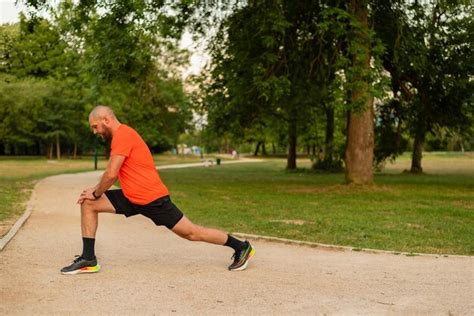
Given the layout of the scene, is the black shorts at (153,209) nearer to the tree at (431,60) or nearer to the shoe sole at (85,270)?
the shoe sole at (85,270)

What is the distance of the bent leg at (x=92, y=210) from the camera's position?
607 cm

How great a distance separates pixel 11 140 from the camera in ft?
174

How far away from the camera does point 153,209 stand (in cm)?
593

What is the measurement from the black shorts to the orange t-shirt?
70 mm

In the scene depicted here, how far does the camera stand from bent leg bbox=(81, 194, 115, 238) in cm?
607

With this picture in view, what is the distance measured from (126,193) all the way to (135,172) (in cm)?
24

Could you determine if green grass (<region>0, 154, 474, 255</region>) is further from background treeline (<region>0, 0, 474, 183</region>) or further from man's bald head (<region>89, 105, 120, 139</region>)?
man's bald head (<region>89, 105, 120, 139</region>)

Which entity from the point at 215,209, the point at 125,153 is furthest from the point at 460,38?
the point at 125,153

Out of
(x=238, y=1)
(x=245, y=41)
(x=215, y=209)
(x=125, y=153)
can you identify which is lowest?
(x=215, y=209)

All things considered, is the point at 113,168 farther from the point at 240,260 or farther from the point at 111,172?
the point at 240,260

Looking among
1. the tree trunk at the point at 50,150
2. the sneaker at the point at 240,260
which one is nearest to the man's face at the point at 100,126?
the sneaker at the point at 240,260

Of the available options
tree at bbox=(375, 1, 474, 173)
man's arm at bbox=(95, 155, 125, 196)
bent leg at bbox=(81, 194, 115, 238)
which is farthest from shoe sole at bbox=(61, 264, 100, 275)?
tree at bbox=(375, 1, 474, 173)

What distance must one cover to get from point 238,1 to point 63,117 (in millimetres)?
36224

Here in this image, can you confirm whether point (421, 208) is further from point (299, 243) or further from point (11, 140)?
point (11, 140)
